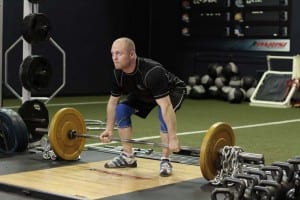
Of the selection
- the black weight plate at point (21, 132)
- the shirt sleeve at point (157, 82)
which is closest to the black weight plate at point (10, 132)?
the black weight plate at point (21, 132)

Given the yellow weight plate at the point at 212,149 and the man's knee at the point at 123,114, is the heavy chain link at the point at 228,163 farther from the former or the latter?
the man's knee at the point at 123,114

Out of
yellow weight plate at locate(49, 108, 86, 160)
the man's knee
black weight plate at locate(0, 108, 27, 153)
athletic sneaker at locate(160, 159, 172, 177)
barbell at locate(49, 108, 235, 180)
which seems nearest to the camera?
barbell at locate(49, 108, 235, 180)

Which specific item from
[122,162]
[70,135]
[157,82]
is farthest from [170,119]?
[70,135]

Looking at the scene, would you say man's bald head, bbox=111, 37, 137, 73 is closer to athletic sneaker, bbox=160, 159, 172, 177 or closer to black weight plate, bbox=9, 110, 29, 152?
athletic sneaker, bbox=160, 159, 172, 177

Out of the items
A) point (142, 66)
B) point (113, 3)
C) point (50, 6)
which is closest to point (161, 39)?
point (113, 3)

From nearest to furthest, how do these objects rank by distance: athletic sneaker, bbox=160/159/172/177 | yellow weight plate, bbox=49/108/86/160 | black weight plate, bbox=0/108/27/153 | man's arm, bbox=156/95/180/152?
1. man's arm, bbox=156/95/180/152
2. athletic sneaker, bbox=160/159/172/177
3. yellow weight plate, bbox=49/108/86/160
4. black weight plate, bbox=0/108/27/153

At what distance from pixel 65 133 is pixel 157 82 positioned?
2.88 ft

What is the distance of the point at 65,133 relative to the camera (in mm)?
4121

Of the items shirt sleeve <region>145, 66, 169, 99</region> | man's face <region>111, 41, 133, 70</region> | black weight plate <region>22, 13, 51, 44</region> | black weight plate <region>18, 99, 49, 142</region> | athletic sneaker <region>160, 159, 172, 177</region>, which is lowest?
athletic sneaker <region>160, 159, 172, 177</region>

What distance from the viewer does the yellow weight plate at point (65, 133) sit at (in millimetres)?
4051

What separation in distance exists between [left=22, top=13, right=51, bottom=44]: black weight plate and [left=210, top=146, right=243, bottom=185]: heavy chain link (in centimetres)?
209

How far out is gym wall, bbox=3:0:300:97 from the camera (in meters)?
9.57

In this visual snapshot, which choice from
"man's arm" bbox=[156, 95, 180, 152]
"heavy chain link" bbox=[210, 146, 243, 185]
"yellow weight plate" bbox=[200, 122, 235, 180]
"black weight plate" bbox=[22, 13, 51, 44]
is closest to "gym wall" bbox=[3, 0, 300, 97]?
"black weight plate" bbox=[22, 13, 51, 44]

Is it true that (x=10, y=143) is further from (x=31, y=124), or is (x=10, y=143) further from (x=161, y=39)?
(x=161, y=39)
